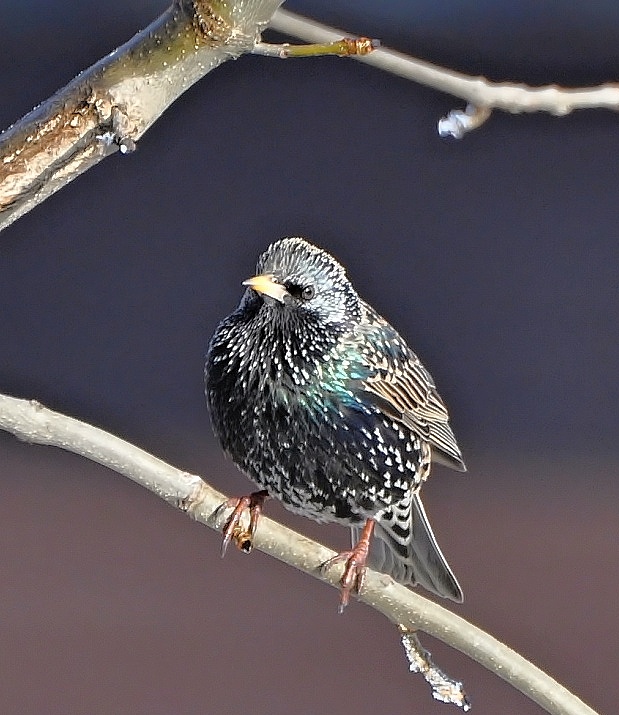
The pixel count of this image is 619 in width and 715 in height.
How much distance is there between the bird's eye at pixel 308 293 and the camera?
88 cm

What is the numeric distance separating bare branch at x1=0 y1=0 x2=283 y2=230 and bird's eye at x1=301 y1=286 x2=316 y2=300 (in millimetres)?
283

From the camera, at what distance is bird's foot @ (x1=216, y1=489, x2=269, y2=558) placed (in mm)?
898

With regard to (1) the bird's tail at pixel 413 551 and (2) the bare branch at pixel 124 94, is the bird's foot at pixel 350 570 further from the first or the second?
(2) the bare branch at pixel 124 94

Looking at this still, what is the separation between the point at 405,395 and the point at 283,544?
0.62 ft

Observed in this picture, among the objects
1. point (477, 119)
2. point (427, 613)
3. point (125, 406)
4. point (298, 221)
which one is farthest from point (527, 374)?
point (477, 119)

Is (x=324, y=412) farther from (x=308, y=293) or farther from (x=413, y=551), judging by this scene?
(x=413, y=551)

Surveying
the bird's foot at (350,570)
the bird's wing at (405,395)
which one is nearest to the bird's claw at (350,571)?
the bird's foot at (350,570)

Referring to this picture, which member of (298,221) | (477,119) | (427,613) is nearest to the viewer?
(477,119)

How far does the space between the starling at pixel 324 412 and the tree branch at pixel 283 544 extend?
0.08 ft

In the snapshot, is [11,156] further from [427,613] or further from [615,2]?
[615,2]

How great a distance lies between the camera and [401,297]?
4.78 feet

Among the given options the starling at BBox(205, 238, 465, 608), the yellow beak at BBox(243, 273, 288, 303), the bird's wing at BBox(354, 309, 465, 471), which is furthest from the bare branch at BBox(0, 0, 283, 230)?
the bird's wing at BBox(354, 309, 465, 471)

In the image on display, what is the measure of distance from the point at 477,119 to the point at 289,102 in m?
0.85

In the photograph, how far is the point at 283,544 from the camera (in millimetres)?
928
